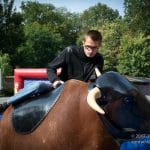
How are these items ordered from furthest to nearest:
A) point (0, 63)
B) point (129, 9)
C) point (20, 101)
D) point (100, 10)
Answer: point (100, 10) → point (129, 9) → point (0, 63) → point (20, 101)

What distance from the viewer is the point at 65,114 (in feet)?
16.8

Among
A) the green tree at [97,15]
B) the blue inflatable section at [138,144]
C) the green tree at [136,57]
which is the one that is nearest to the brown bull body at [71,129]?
the blue inflatable section at [138,144]

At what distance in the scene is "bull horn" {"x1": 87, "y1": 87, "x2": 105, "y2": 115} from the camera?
15.6 feet

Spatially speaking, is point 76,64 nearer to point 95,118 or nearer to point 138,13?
point 95,118

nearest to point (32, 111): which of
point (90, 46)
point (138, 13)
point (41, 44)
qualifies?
point (90, 46)

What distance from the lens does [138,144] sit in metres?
5.61

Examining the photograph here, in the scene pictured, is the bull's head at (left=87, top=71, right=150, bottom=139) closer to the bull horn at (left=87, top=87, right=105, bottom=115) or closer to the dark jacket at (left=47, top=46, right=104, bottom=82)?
the bull horn at (left=87, top=87, right=105, bottom=115)

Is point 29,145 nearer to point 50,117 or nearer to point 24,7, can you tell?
point 50,117

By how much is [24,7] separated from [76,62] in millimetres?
94947

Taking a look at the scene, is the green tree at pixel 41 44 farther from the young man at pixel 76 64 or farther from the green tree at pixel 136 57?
the young man at pixel 76 64

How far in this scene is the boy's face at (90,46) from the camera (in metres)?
5.64

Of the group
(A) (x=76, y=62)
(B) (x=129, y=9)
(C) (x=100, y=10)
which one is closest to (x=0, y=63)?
(B) (x=129, y=9)

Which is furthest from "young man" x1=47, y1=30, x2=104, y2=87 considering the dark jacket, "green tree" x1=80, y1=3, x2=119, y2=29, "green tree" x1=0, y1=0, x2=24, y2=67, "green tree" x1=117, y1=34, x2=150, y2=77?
"green tree" x1=80, y1=3, x2=119, y2=29

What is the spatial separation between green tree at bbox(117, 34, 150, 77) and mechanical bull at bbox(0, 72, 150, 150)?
47.8m
